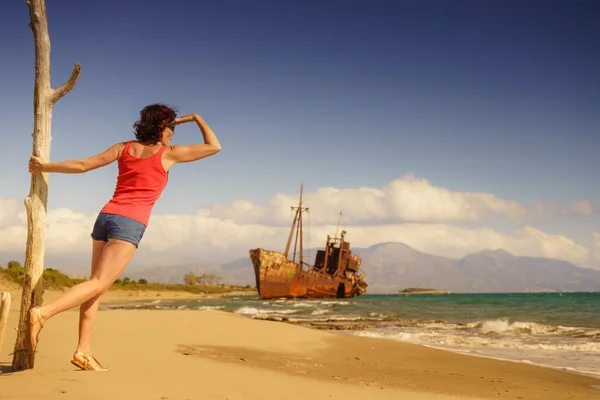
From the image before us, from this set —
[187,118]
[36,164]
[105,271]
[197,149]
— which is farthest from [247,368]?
[36,164]

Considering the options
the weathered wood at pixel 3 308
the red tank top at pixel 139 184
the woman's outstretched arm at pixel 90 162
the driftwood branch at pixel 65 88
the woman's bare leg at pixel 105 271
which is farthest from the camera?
the driftwood branch at pixel 65 88

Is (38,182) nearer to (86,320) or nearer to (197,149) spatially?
(86,320)

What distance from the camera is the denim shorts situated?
4.00 meters

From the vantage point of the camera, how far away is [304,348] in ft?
31.3

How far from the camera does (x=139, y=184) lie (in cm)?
417

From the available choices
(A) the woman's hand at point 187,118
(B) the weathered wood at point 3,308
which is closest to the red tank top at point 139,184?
(A) the woman's hand at point 187,118

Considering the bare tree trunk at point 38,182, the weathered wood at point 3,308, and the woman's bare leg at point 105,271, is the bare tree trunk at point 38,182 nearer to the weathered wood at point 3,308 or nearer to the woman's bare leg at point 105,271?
the weathered wood at point 3,308

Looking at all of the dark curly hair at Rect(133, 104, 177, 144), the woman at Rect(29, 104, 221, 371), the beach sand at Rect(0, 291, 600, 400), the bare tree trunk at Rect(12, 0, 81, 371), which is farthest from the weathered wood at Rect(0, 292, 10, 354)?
the dark curly hair at Rect(133, 104, 177, 144)

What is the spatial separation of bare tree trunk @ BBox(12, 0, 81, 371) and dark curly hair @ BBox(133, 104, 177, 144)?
1.13 meters

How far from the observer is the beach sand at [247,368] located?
426 cm

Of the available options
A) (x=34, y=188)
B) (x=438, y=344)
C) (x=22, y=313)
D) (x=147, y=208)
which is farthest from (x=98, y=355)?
(x=438, y=344)

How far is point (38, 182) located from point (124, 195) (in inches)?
45.8

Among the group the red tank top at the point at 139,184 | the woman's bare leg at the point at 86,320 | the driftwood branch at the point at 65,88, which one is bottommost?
the woman's bare leg at the point at 86,320

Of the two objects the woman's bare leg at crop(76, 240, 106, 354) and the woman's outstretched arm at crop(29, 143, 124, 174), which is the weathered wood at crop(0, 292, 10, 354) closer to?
the woman's bare leg at crop(76, 240, 106, 354)
